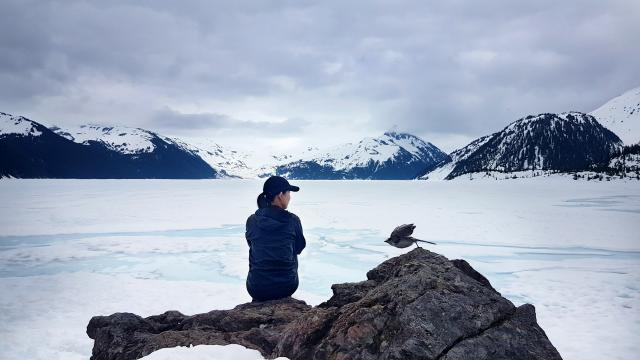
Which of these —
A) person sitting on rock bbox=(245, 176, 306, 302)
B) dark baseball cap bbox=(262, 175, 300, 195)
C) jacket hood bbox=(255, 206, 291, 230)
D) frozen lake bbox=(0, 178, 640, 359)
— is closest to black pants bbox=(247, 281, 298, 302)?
person sitting on rock bbox=(245, 176, 306, 302)

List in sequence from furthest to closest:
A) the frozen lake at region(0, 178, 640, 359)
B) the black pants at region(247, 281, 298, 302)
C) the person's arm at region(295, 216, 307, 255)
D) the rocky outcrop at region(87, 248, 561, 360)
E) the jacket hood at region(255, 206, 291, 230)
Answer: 1. the frozen lake at region(0, 178, 640, 359)
2. the black pants at region(247, 281, 298, 302)
3. the person's arm at region(295, 216, 307, 255)
4. the jacket hood at region(255, 206, 291, 230)
5. the rocky outcrop at region(87, 248, 561, 360)

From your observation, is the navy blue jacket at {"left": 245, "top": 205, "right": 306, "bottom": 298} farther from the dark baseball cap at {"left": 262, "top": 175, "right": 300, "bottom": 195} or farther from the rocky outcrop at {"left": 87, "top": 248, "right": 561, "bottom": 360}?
the rocky outcrop at {"left": 87, "top": 248, "right": 561, "bottom": 360}

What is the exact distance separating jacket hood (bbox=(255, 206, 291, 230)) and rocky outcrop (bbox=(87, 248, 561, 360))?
148 cm

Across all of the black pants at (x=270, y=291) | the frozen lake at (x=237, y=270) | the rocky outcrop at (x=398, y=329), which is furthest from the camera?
the frozen lake at (x=237, y=270)

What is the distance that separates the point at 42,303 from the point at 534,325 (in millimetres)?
12276

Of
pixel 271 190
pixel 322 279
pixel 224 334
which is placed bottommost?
pixel 322 279

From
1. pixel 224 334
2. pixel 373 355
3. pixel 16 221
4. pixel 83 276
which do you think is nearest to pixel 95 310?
pixel 83 276

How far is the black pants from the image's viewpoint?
841cm

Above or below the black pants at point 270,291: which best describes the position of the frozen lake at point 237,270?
below

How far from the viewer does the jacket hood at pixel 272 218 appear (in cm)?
802

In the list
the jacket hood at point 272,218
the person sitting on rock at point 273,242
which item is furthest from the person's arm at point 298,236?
the jacket hood at point 272,218

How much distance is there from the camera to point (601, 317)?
35.8 feet

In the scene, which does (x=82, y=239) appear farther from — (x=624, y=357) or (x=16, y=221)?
(x=624, y=357)

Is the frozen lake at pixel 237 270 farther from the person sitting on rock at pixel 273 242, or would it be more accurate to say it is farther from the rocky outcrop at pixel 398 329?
the person sitting on rock at pixel 273 242
